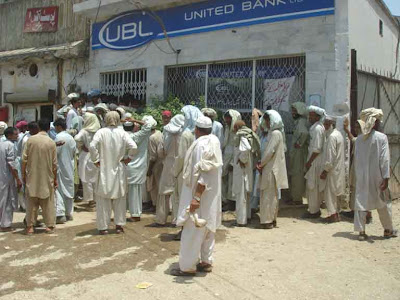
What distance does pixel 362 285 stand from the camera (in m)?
3.98

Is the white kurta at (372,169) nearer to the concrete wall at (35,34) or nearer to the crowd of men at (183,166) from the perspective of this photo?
the crowd of men at (183,166)

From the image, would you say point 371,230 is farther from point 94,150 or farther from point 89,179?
point 89,179

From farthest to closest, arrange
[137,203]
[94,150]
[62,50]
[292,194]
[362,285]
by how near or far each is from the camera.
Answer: [62,50], [292,194], [137,203], [94,150], [362,285]

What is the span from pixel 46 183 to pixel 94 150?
81 cm

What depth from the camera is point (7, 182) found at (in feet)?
19.9

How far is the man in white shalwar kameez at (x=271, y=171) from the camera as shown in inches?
239

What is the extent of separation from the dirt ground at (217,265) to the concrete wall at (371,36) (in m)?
3.33

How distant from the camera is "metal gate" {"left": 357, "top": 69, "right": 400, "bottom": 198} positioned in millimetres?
7441

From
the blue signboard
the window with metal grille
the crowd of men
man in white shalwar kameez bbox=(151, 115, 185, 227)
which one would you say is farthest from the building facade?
man in white shalwar kameez bbox=(151, 115, 185, 227)

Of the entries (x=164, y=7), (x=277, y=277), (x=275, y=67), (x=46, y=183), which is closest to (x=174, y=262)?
(x=277, y=277)

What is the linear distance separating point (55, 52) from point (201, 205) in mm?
8322

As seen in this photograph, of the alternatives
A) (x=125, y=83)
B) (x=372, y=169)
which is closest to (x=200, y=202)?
(x=372, y=169)

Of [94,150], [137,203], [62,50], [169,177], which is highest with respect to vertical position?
[62,50]

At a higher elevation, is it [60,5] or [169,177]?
[60,5]
